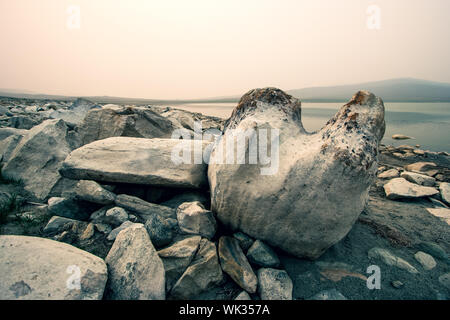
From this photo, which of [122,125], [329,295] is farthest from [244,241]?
[122,125]

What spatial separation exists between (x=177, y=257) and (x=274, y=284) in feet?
3.30

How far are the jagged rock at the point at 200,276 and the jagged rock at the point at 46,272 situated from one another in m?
0.68

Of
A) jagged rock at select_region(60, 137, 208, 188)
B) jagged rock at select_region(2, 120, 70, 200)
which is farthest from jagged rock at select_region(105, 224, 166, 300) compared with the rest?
jagged rock at select_region(2, 120, 70, 200)

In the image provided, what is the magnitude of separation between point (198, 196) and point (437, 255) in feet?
10.5

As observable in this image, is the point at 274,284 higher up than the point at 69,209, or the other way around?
A: the point at 69,209

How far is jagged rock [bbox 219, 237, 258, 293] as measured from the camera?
7.17 ft

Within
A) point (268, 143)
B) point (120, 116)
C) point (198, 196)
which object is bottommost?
point (198, 196)

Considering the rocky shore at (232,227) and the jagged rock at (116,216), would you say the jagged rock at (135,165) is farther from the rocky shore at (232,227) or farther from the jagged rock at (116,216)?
the jagged rock at (116,216)

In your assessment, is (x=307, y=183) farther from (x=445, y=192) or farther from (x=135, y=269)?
(x=445, y=192)

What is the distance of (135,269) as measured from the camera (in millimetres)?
2055

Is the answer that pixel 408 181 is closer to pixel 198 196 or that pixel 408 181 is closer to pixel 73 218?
pixel 198 196

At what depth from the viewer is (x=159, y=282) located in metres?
2.05

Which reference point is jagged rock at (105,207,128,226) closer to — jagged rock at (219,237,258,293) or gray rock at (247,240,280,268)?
jagged rock at (219,237,258,293)

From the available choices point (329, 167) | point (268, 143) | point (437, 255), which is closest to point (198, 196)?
point (268, 143)
